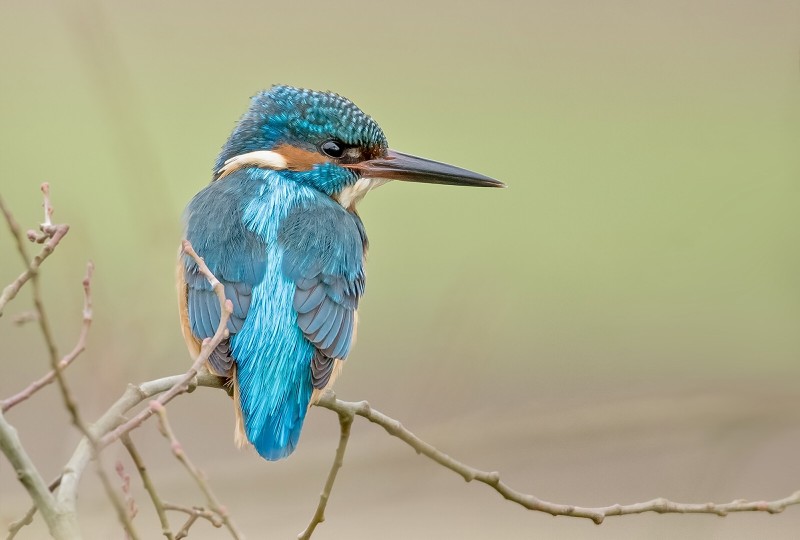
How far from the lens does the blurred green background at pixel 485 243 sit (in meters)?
2.72

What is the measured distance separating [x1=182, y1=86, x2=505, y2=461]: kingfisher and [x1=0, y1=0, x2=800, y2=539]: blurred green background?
0.13m

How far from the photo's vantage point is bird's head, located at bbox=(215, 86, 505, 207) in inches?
130

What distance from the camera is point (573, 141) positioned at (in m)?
10.3

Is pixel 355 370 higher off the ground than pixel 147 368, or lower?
lower

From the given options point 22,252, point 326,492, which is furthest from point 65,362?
point 326,492

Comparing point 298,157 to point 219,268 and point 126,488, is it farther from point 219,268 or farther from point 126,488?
point 126,488

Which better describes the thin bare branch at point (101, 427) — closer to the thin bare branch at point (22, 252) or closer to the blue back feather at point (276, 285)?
the thin bare branch at point (22, 252)

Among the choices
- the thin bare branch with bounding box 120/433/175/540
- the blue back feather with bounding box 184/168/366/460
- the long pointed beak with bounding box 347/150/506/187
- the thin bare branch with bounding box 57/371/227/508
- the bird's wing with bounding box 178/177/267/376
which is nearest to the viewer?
the thin bare branch with bounding box 57/371/227/508

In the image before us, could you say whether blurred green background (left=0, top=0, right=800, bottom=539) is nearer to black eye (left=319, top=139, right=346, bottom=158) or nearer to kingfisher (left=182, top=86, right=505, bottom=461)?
kingfisher (left=182, top=86, right=505, bottom=461)

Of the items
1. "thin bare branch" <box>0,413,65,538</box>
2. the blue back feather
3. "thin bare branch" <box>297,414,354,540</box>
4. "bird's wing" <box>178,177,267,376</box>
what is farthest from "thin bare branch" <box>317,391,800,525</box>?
"thin bare branch" <box>0,413,65,538</box>

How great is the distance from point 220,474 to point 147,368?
269mm

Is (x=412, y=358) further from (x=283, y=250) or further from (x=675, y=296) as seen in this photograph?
(x=283, y=250)

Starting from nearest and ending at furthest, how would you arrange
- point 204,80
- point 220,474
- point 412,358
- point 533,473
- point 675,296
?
point 220,474 → point 533,473 → point 412,358 → point 675,296 → point 204,80

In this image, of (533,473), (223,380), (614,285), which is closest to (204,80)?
(614,285)
